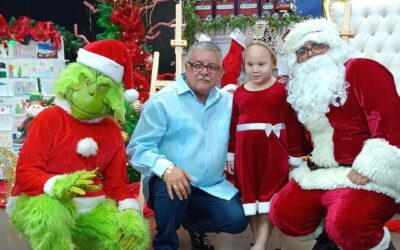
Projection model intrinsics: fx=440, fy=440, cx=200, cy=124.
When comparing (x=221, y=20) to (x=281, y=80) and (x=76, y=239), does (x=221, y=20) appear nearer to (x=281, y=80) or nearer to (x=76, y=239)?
(x=281, y=80)

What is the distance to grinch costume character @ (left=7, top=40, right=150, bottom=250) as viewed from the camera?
176cm

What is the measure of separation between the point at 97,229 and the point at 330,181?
3.43ft

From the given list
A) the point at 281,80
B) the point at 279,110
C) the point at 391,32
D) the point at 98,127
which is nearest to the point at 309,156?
the point at 279,110

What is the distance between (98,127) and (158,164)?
33cm

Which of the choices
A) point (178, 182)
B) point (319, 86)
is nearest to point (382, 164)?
point (319, 86)

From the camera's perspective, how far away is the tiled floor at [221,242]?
2537mm

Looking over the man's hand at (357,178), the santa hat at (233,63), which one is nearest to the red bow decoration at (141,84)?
the santa hat at (233,63)

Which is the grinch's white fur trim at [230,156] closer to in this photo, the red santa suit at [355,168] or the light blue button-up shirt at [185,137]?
the light blue button-up shirt at [185,137]

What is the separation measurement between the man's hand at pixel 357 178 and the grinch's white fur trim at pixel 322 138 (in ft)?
0.37

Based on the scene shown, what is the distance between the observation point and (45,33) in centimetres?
409

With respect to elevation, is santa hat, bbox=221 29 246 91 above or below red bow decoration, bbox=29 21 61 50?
below

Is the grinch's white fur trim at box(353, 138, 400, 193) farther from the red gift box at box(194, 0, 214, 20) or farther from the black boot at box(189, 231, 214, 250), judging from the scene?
the red gift box at box(194, 0, 214, 20)

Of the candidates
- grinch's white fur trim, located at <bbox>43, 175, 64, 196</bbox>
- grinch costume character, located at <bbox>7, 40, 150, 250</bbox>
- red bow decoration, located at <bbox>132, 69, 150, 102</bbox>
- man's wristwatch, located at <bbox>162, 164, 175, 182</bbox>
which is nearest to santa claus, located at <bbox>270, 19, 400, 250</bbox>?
man's wristwatch, located at <bbox>162, 164, 175, 182</bbox>

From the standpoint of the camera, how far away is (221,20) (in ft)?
14.3
